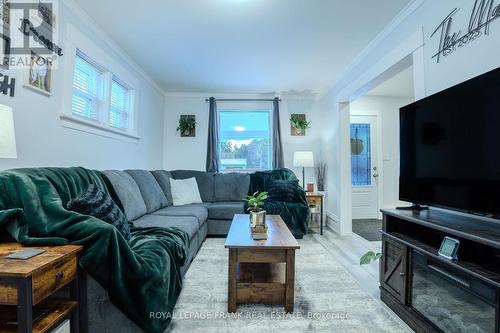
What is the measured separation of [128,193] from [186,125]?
2494 mm

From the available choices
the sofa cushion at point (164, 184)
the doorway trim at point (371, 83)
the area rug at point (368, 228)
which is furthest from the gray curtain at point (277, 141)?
the sofa cushion at point (164, 184)

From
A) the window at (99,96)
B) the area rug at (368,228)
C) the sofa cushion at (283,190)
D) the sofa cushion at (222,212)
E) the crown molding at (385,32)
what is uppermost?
the crown molding at (385,32)

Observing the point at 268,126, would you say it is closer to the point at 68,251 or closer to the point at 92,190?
the point at 92,190

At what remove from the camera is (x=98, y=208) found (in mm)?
1672

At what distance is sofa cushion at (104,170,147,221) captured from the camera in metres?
2.58

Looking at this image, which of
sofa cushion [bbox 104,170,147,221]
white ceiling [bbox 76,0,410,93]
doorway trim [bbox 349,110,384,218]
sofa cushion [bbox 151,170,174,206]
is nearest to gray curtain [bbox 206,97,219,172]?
Result: white ceiling [bbox 76,0,410,93]

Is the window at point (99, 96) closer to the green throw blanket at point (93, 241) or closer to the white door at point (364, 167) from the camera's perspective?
the green throw blanket at point (93, 241)

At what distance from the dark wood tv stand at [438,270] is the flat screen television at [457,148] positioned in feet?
0.51

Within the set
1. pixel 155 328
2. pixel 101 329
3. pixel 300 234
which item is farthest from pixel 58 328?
pixel 300 234

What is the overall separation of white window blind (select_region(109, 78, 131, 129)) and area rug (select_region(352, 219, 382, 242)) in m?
3.76

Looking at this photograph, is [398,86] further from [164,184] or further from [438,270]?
[164,184]

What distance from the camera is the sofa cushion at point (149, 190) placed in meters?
3.17
